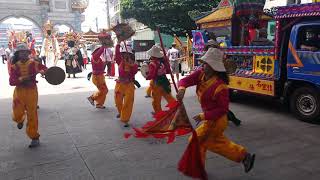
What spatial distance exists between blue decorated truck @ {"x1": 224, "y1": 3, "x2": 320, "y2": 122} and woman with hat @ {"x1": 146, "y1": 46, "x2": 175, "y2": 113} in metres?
1.27

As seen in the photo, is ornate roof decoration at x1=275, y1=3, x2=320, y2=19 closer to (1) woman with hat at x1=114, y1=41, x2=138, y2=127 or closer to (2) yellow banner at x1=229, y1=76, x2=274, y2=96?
(2) yellow banner at x1=229, y1=76, x2=274, y2=96

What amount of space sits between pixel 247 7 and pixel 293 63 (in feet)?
9.98

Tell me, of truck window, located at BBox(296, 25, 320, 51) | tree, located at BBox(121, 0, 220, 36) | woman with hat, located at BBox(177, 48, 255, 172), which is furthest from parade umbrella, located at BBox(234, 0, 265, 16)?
tree, located at BBox(121, 0, 220, 36)

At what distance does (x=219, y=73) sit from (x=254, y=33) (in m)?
6.30

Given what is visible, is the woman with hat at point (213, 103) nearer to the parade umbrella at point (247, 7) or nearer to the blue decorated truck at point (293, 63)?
the blue decorated truck at point (293, 63)

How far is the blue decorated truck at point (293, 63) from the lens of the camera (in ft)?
22.6

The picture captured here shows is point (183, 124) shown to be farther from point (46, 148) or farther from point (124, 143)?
point (46, 148)

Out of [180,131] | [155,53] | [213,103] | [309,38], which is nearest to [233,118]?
[155,53]

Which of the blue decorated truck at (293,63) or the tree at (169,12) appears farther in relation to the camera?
the tree at (169,12)

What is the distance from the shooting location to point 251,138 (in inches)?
239

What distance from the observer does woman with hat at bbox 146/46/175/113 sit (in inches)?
265

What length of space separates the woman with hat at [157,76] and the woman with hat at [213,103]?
2595 mm

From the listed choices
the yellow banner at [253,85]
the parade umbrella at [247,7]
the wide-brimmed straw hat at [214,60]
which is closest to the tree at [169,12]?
the parade umbrella at [247,7]

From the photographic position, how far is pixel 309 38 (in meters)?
7.02
